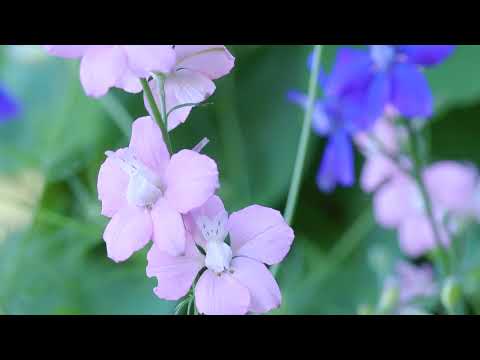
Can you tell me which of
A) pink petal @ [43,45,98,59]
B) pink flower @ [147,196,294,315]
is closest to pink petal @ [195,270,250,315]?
pink flower @ [147,196,294,315]

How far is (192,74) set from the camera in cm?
33

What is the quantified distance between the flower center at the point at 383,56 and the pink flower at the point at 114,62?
1.00 feet

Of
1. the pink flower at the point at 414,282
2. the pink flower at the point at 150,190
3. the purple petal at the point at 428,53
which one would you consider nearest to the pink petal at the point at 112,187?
the pink flower at the point at 150,190

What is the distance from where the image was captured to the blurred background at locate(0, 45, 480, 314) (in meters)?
0.82

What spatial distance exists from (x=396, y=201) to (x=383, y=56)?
0.21m

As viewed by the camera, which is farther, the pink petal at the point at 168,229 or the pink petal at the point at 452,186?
the pink petal at the point at 452,186

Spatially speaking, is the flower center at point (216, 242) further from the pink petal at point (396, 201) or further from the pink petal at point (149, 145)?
the pink petal at point (396, 201)

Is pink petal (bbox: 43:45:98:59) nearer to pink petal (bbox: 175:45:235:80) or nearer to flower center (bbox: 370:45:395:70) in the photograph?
pink petal (bbox: 175:45:235:80)

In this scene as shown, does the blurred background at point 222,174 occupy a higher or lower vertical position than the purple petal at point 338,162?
higher

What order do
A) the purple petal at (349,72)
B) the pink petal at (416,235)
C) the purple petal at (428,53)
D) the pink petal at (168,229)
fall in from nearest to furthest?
the pink petal at (168,229) < the purple petal at (428,53) < the purple petal at (349,72) < the pink petal at (416,235)

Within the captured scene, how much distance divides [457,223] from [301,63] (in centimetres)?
38

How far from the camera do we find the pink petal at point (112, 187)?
31 centimetres

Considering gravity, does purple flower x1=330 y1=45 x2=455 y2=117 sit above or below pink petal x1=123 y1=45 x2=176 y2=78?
above

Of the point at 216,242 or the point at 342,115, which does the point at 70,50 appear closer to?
the point at 216,242
